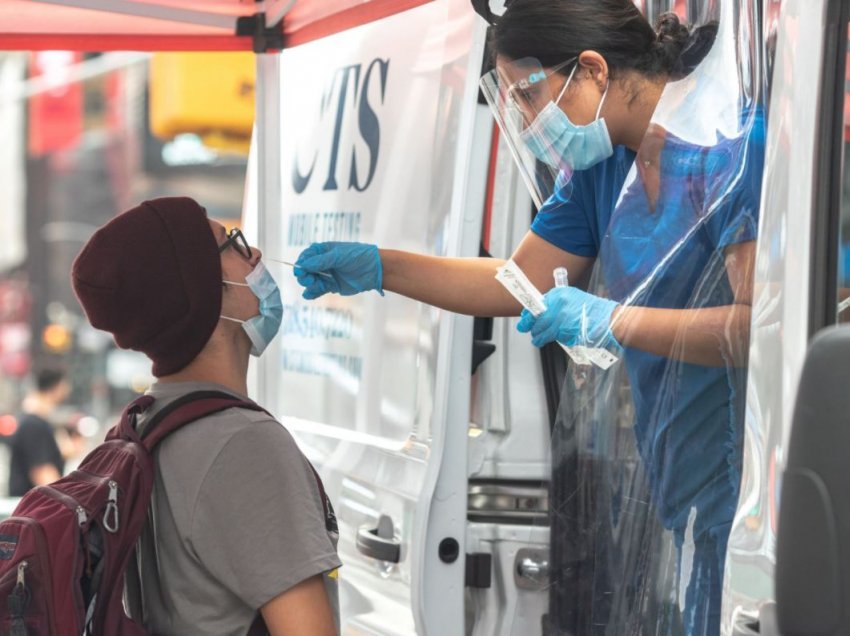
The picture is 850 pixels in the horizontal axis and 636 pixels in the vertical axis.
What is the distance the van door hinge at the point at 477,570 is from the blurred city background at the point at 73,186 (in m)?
13.9

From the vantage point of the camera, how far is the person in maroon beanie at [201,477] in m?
2.03

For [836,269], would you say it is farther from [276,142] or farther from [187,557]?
[276,142]

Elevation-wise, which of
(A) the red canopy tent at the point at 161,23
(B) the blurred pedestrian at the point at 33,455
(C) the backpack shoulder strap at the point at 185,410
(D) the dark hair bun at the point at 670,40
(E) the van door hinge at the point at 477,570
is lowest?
(B) the blurred pedestrian at the point at 33,455

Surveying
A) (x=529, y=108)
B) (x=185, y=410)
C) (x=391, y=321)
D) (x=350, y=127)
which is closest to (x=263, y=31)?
(x=350, y=127)

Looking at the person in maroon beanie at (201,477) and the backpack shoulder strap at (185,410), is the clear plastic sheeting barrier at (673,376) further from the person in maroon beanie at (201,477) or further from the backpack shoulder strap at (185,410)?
the backpack shoulder strap at (185,410)

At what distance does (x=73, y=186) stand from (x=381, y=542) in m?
18.2

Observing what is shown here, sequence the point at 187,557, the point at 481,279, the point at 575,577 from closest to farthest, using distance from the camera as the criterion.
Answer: the point at 187,557 < the point at 575,577 < the point at 481,279

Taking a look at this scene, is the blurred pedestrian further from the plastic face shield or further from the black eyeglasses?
the black eyeglasses

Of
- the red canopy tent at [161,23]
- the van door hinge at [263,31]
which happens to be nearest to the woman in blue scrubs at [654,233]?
the red canopy tent at [161,23]

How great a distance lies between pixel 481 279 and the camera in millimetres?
2883

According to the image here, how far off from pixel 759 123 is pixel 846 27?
1.22 ft

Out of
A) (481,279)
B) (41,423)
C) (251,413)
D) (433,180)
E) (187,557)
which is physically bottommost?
(41,423)

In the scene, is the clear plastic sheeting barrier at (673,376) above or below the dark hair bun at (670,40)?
below

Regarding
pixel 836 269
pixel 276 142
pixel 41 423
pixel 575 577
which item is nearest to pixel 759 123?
pixel 836 269
